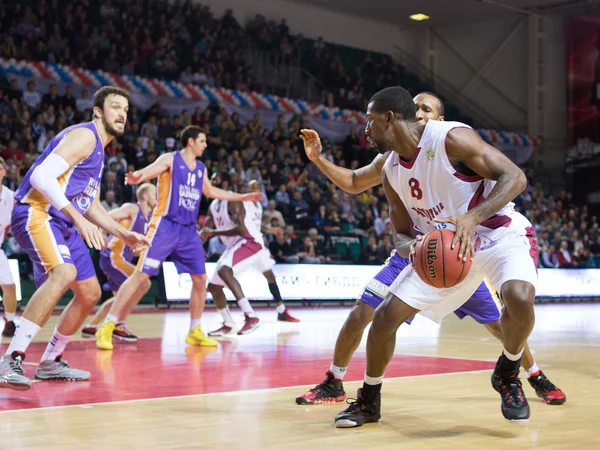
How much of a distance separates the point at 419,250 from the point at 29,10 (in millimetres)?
16440

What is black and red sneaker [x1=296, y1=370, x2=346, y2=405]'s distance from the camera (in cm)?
485

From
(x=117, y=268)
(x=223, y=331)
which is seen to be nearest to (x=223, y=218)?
(x=117, y=268)

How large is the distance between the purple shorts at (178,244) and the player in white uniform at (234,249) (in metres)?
1.44

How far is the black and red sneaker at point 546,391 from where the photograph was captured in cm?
485

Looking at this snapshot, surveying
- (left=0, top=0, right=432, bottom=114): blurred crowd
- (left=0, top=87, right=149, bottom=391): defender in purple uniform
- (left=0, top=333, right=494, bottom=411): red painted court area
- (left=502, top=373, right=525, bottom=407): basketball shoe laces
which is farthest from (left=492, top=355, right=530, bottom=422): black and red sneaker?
(left=0, top=0, right=432, bottom=114): blurred crowd

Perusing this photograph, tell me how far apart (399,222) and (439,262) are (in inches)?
33.4

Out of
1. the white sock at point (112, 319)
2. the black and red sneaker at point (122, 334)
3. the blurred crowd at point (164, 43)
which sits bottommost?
the black and red sneaker at point (122, 334)

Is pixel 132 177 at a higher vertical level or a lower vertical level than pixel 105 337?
higher

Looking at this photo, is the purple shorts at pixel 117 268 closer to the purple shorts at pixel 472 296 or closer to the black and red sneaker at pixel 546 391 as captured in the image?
the purple shorts at pixel 472 296

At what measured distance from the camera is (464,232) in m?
3.82

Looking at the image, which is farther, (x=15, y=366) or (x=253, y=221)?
(x=253, y=221)

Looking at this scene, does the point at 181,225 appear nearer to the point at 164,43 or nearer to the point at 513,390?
the point at 513,390

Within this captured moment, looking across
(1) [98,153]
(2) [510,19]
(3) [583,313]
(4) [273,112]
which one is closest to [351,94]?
(4) [273,112]

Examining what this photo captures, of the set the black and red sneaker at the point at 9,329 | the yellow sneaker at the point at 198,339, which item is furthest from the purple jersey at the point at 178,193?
the black and red sneaker at the point at 9,329
